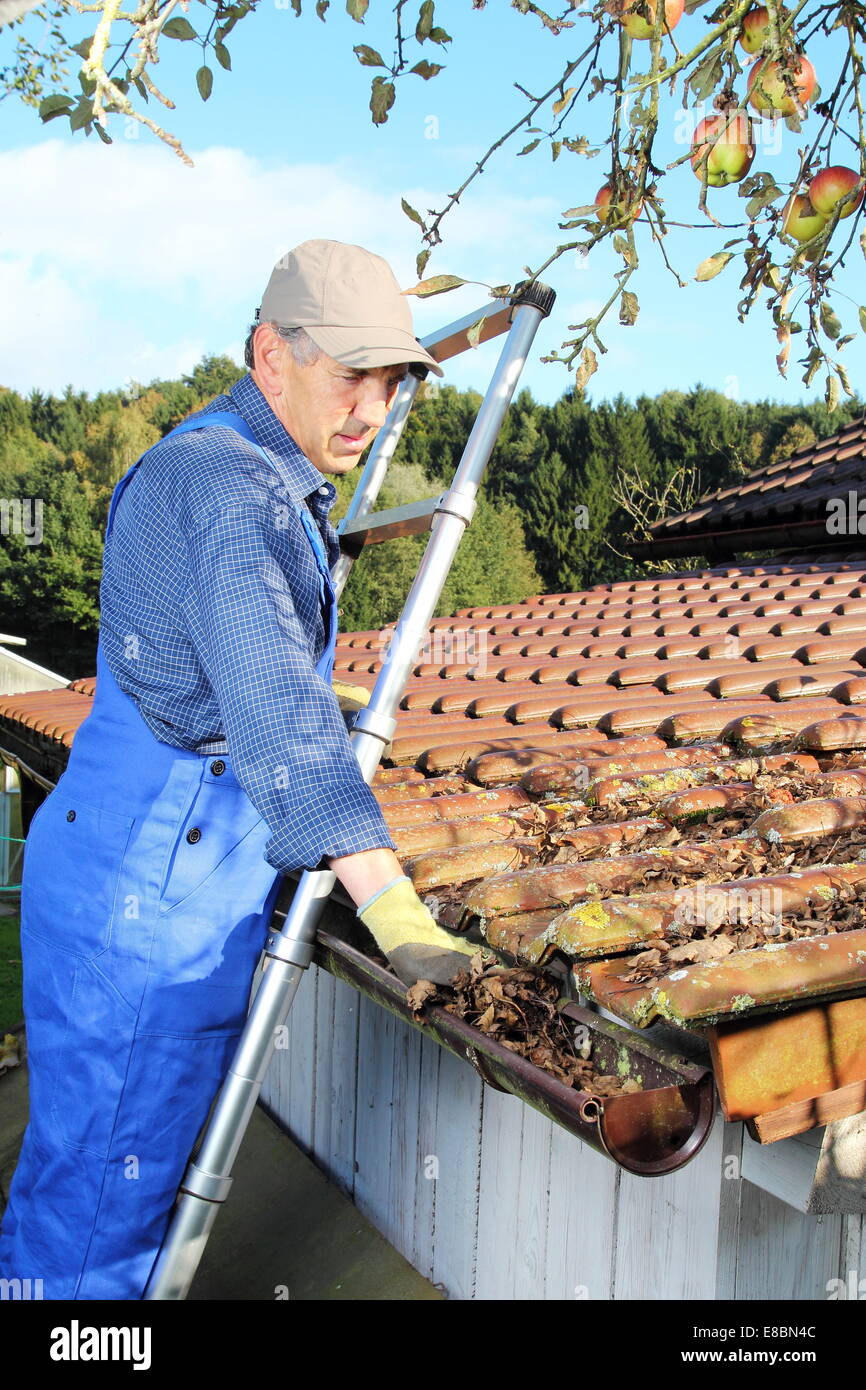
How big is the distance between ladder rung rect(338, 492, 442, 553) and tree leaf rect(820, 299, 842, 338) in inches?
46.7

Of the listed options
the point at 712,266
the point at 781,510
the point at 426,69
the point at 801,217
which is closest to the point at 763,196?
the point at 801,217

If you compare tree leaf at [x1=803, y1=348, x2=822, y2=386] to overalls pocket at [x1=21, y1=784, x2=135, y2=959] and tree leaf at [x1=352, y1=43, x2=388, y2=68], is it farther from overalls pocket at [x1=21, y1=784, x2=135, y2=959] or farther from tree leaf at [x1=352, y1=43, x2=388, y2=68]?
overalls pocket at [x1=21, y1=784, x2=135, y2=959]

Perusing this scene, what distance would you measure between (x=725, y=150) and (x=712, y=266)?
11.4 inches

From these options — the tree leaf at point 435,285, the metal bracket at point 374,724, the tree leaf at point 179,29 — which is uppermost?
the tree leaf at point 179,29

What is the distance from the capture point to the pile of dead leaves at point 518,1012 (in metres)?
1.59

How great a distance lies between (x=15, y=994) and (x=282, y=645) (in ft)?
27.0

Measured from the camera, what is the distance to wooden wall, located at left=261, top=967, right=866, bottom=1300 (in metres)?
2.26

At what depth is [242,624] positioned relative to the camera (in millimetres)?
1664

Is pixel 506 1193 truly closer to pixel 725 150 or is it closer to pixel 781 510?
pixel 725 150

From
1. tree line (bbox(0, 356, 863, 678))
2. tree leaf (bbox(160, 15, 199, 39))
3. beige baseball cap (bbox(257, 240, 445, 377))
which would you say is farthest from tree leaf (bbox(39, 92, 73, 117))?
tree line (bbox(0, 356, 863, 678))

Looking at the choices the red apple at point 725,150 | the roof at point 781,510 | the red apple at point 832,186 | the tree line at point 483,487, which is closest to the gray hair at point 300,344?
the red apple at point 725,150

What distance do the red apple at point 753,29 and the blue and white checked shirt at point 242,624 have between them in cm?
139

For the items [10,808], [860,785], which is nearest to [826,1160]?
[860,785]

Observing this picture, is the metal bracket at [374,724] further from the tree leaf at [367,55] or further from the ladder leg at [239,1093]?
the tree leaf at [367,55]
